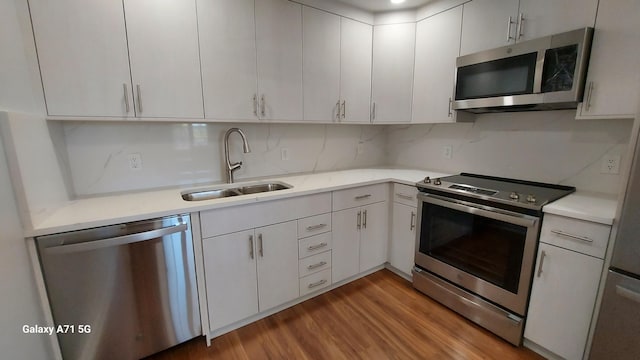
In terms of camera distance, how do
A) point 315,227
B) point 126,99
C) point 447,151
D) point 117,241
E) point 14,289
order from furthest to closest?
point 447,151 < point 315,227 < point 126,99 < point 117,241 < point 14,289

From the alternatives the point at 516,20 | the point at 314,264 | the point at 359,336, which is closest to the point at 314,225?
the point at 314,264

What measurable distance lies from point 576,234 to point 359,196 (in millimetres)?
1306

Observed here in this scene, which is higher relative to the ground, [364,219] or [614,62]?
[614,62]

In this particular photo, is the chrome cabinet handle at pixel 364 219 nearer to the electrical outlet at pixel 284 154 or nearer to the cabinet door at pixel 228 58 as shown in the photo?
the electrical outlet at pixel 284 154

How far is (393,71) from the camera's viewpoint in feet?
8.09

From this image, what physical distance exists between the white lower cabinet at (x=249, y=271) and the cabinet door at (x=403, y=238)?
97cm

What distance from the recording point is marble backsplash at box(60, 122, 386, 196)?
66.2 inches

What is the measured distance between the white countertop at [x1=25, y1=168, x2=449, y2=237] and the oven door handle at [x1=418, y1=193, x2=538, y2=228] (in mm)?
272

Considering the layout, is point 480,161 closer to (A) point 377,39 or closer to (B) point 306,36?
(A) point 377,39

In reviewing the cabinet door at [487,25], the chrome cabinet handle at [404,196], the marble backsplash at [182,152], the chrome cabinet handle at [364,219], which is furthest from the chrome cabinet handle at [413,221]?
the cabinet door at [487,25]

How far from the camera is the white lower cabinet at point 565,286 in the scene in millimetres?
1332

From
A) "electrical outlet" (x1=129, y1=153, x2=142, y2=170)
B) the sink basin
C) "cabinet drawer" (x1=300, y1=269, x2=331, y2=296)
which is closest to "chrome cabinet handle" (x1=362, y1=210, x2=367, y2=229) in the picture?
"cabinet drawer" (x1=300, y1=269, x2=331, y2=296)

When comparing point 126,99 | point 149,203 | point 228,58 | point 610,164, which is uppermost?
point 228,58

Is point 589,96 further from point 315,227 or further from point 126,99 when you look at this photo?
point 126,99
